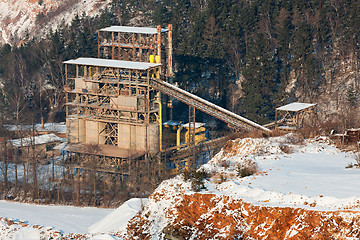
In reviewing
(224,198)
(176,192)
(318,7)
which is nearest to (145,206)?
(176,192)

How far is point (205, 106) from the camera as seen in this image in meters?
68.6

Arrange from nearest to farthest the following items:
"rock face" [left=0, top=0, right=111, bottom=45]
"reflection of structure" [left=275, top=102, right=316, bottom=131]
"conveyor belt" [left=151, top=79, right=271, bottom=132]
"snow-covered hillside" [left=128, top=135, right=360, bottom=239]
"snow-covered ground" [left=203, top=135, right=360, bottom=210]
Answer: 1. "snow-covered hillside" [left=128, top=135, right=360, bottom=239]
2. "snow-covered ground" [left=203, top=135, right=360, bottom=210]
3. "reflection of structure" [left=275, top=102, right=316, bottom=131]
4. "conveyor belt" [left=151, top=79, right=271, bottom=132]
5. "rock face" [left=0, top=0, right=111, bottom=45]

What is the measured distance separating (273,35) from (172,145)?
3381cm

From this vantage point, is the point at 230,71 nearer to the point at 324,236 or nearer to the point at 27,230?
the point at 27,230

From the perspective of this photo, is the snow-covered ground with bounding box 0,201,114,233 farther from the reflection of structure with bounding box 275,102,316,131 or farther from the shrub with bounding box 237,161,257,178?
the reflection of structure with bounding box 275,102,316,131

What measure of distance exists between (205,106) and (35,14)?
91.6m

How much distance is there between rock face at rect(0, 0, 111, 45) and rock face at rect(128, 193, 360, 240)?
96571mm

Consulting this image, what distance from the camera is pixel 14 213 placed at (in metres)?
48.9

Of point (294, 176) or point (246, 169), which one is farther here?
point (246, 169)

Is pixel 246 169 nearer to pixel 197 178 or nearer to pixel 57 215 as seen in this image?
pixel 197 178

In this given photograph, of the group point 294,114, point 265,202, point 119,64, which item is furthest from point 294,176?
point 119,64

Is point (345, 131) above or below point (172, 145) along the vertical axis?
above

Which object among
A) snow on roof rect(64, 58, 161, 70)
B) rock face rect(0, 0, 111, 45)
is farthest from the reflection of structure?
rock face rect(0, 0, 111, 45)

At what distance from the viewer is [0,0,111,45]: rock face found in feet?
433
